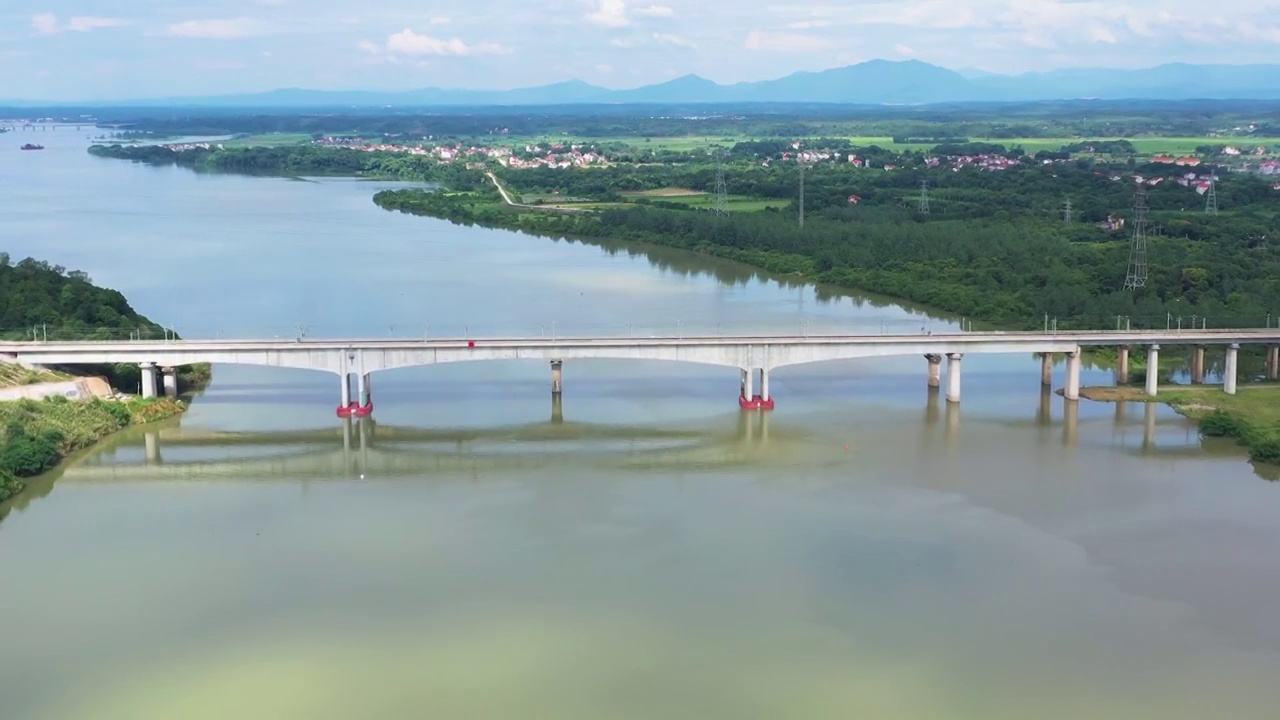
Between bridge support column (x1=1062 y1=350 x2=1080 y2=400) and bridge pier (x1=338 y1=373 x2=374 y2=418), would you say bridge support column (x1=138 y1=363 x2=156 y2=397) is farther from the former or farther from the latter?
bridge support column (x1=1062 y1=350 x2=1080 y2=400)

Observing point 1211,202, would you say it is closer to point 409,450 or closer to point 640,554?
point 409,450

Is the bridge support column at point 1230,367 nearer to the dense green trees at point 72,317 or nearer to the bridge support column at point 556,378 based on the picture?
the bridge support column at point 556,378

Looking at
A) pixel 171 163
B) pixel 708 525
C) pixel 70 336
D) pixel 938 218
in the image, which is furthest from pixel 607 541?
pixel 171 163

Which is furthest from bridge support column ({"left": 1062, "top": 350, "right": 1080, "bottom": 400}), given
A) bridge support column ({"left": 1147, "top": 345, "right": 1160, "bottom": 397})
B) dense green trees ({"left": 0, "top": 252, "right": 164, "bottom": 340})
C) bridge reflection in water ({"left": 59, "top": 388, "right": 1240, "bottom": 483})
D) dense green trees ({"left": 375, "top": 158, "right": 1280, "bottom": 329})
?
dense green trees ({"left": 0, "top": 252, "right": 164, "bottom": 340})

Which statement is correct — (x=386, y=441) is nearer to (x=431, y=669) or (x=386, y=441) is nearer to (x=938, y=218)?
(x=431, y=669)

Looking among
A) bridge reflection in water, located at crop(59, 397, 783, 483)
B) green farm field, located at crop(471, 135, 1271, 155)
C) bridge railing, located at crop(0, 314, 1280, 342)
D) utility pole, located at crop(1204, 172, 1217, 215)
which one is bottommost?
bridge reflection in water, located at crop(59, 397, 783, 483)

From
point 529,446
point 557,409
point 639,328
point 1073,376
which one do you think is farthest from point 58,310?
point 1073,376
